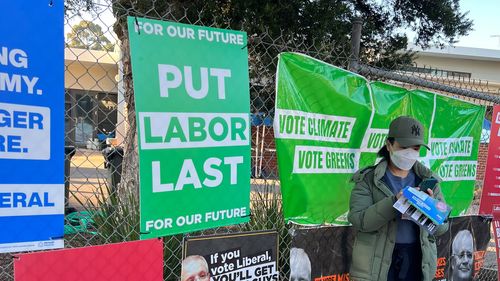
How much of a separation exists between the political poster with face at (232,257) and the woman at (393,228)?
0.57m

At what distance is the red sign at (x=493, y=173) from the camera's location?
408cm

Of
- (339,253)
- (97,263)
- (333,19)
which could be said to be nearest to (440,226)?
(339,253)

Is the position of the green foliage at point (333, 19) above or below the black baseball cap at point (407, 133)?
above

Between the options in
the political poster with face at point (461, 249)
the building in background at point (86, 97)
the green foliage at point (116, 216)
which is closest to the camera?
the building in background at point (86, 97)

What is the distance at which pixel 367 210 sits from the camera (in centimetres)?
268

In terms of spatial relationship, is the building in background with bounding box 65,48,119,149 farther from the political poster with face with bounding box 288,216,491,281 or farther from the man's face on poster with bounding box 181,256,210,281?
the political poster with face with bounding box 288,216,491,281

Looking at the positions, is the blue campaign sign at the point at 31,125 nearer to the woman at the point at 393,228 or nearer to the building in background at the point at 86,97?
the building in background at the point at 86,97

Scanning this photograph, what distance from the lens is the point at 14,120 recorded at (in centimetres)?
188

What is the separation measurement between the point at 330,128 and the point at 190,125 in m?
1.12

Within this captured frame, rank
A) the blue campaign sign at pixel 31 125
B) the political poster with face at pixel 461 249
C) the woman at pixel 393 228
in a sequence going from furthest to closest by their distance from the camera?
the political poster with face at pixel 461 249 → the woman at pixel 393 228 → the blue campaign sign at pixel 31 125

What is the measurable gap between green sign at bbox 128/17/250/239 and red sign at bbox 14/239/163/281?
148 millimetres

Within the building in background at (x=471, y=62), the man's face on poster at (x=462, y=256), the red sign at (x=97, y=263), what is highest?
the building in background at (x=471, y=62)

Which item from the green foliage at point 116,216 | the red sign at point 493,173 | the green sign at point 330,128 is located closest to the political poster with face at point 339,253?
the green sign at point 330,128

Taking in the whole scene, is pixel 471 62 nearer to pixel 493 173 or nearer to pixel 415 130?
pixel 493 173
